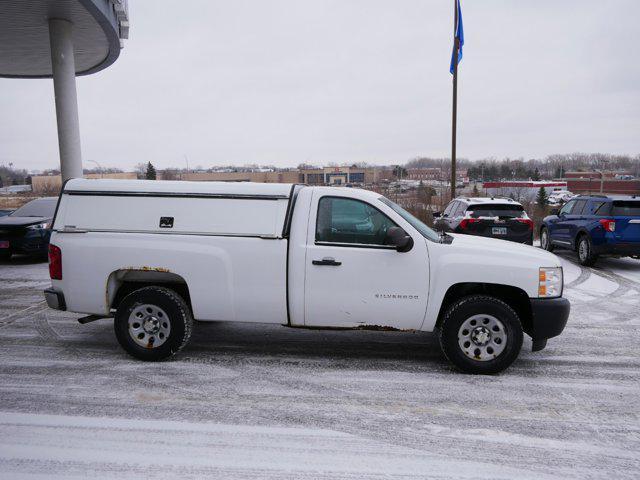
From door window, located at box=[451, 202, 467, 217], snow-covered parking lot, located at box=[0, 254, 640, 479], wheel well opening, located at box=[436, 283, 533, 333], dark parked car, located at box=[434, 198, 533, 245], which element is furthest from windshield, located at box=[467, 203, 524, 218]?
wheel well opening, located at box=[436, 283, 533, 333]

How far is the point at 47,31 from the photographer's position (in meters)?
14.5

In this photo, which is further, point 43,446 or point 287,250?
point 287,250

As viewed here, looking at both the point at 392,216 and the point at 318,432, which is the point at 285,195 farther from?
the point at 318,432

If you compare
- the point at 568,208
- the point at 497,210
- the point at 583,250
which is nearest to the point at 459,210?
the point at 497,210

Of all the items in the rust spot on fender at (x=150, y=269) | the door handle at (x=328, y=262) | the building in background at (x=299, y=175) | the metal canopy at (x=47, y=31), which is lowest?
the rust spot on fender at (x=150, y=269)

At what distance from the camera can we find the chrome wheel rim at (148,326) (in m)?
5.31

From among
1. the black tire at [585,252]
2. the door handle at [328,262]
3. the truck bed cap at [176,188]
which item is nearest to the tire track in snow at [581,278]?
the black tire at [585,252]

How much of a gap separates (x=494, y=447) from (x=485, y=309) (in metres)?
1.60

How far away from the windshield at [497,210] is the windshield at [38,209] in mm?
11175

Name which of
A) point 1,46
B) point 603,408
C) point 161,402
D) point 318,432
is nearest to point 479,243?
point 603,408

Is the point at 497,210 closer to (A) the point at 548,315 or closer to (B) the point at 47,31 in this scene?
(A) the point at 548,315

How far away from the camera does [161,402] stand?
4344 millimetres

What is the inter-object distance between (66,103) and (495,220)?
1234 centimetres

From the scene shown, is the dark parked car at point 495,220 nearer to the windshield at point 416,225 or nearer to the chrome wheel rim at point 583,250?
the chrome wheel rim at point 583,250
